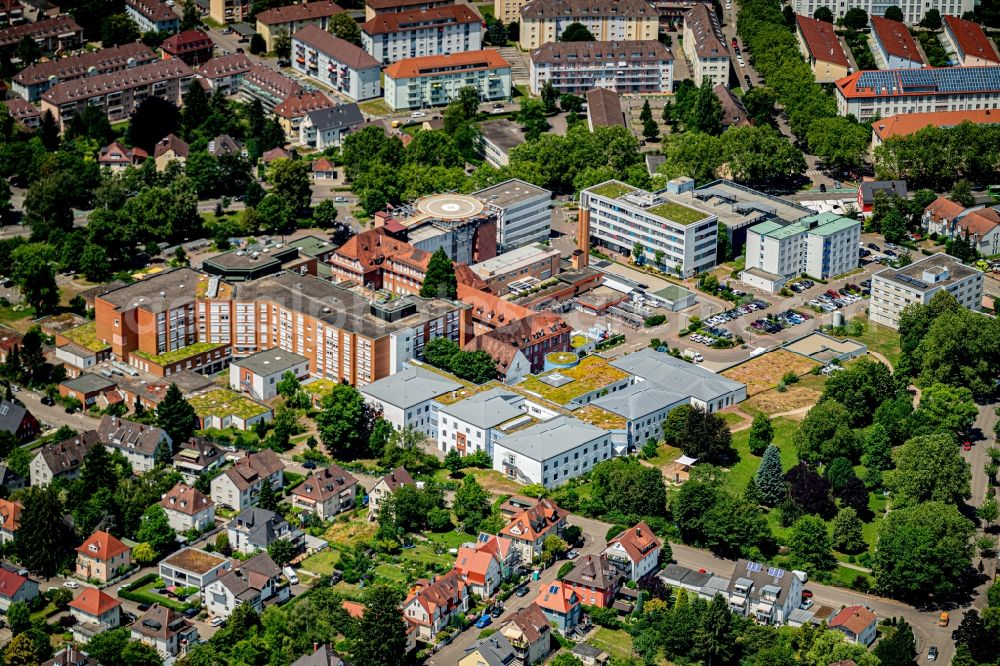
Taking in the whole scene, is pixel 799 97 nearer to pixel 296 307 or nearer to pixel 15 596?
A: pixel 296 307

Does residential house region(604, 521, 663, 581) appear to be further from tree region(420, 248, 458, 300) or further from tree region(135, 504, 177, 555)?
tree region(420, 248, 458, 300)

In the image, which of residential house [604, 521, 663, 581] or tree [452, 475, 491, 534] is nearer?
residential house [604, 521, 663, 581]

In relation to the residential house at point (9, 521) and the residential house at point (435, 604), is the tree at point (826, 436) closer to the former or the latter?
the residential house at point (435, 604)

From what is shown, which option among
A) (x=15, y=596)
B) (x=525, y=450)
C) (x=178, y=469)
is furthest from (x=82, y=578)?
(x=525, y=450)

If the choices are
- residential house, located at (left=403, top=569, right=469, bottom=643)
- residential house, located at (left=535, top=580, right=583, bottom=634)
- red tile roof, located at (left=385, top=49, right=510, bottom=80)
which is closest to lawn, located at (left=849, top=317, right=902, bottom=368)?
residential house, located at (left=535, top=580, right=583, bottom=634)

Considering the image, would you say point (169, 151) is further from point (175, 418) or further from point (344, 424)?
point (344, 424)

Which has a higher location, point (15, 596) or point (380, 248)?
point (380, 248)

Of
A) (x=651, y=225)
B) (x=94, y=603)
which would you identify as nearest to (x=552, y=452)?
(x=94, y=603)

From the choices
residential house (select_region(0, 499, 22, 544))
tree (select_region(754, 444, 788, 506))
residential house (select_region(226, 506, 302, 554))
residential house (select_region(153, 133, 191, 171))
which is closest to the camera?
residential house (select_region(226, 506, 302, 554))
